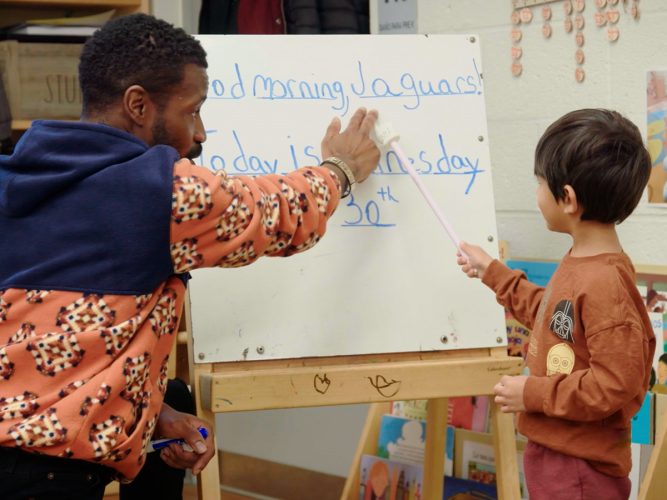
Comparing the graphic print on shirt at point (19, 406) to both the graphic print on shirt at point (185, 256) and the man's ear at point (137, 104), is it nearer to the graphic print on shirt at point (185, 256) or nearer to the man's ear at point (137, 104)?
the graphic print on shirt at point (185, 256)

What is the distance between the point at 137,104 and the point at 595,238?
2.39ft

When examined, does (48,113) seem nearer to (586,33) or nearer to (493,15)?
(493,15)

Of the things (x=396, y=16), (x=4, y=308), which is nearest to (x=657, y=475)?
(x=4, y=308)

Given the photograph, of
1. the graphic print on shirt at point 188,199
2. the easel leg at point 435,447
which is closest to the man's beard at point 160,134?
the graphic print on shirt at point 188,199

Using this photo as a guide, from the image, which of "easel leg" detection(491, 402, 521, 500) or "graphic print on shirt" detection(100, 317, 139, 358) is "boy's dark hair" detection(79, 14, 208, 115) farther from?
"easel leg" detection(491, 402, 521, 500)

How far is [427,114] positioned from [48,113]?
5.25 feet

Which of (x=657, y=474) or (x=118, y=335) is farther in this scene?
(x=657, y=474)

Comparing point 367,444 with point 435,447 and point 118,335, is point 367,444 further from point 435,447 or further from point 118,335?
point 118,335

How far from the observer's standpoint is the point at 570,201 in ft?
4.83

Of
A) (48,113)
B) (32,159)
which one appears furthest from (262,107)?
(48,113)

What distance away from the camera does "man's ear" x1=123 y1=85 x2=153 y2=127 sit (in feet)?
4.69

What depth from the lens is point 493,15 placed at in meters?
2.37

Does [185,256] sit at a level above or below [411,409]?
above

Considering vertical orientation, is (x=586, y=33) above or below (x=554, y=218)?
above
